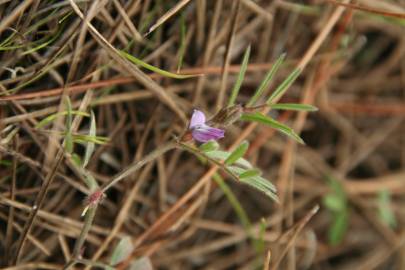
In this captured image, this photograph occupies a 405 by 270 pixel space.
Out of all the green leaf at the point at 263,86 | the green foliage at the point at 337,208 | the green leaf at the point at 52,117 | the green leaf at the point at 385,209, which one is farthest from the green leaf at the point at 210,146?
the green leaf at the point at 385,209

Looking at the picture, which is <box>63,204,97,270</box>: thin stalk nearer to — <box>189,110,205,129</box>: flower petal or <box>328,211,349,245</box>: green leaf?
<box>189,110,205,129</box>: flower petal

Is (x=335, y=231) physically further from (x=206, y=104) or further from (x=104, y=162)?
(x=104, y=162)

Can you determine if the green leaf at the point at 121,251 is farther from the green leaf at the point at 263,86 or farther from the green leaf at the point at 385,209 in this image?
the green leaf at the point at 385,209

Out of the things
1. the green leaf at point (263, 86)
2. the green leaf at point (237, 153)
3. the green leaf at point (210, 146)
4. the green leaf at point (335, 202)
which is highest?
the green leaf at point (263, 86)

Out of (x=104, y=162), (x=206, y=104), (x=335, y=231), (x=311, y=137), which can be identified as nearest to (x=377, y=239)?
(x=335, y=231)

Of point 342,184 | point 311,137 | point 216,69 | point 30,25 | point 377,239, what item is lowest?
point 377,239

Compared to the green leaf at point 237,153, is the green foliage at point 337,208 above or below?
below

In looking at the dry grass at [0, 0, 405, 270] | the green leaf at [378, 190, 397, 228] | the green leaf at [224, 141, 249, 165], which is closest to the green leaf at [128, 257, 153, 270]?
the dry grass at [0, 0, 405, 270]

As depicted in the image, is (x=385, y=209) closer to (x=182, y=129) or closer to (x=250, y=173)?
(x=182, y=129)
